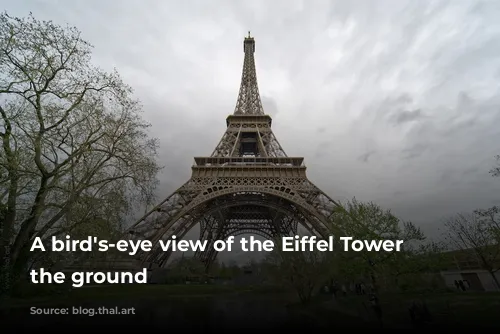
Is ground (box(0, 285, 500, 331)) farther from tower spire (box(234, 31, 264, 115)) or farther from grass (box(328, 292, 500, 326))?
tower spire (box(234, 31, 264, 115))

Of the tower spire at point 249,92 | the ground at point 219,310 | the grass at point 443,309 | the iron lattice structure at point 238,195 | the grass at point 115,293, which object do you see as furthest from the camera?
the tower spire at point 249,92

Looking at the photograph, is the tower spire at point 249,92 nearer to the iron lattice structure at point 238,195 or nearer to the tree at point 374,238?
the iron lattice structure at point 238,195

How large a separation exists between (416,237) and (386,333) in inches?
379

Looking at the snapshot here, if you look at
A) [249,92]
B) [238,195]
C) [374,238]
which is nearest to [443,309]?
[374,238]

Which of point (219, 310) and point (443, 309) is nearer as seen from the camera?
point (443, 309)

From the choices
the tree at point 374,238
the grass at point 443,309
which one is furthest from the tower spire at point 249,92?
the grass at point 443,309

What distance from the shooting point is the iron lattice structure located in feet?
62.7

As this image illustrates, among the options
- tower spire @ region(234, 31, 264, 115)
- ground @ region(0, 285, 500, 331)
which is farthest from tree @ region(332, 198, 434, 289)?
tower spire @ region(234, 31, 264, 115)

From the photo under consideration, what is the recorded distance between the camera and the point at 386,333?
5793 mm

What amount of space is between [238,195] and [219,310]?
16778mm

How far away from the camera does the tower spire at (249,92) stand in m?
33.8

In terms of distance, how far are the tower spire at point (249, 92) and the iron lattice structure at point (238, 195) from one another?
5.98 ft

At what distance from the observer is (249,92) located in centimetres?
3603

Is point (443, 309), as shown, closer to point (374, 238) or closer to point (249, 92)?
point (374, 238)
